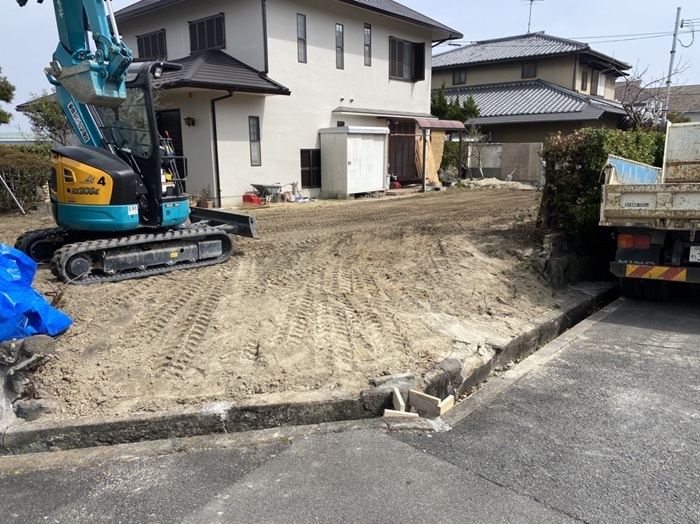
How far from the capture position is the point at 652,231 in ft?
20.1

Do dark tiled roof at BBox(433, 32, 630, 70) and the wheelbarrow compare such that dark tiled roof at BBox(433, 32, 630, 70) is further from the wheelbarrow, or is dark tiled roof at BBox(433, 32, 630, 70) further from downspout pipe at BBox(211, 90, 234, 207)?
downspout pipe at BBox(211, 90, 234, 207)

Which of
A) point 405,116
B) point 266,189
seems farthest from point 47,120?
point 405,116

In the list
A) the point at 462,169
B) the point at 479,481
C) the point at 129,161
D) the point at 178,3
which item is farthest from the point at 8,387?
the point at 462,169

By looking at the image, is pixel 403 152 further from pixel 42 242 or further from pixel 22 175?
pixel 42 242

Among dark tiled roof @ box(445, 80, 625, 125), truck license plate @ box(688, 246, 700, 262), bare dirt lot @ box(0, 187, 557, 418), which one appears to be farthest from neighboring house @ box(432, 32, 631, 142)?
truck license plate @ box(688, 246, 700, 262)

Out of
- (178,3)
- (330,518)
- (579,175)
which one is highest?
(178,3)

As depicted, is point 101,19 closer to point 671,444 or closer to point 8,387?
point 8,387

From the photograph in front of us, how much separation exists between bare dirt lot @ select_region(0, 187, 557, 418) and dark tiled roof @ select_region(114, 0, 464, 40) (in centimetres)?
1122

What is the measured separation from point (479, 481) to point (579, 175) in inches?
227

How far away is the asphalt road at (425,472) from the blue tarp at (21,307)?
1075 millimetres

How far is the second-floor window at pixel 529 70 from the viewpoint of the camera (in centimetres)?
2927

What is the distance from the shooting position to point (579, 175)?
7.50 meters

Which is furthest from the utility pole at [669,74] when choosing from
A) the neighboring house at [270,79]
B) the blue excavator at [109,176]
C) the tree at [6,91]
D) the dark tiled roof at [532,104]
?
the tree at [6,91]

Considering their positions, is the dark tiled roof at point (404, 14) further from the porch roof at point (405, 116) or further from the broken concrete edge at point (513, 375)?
the broken concrete edge at point (513, 375)
